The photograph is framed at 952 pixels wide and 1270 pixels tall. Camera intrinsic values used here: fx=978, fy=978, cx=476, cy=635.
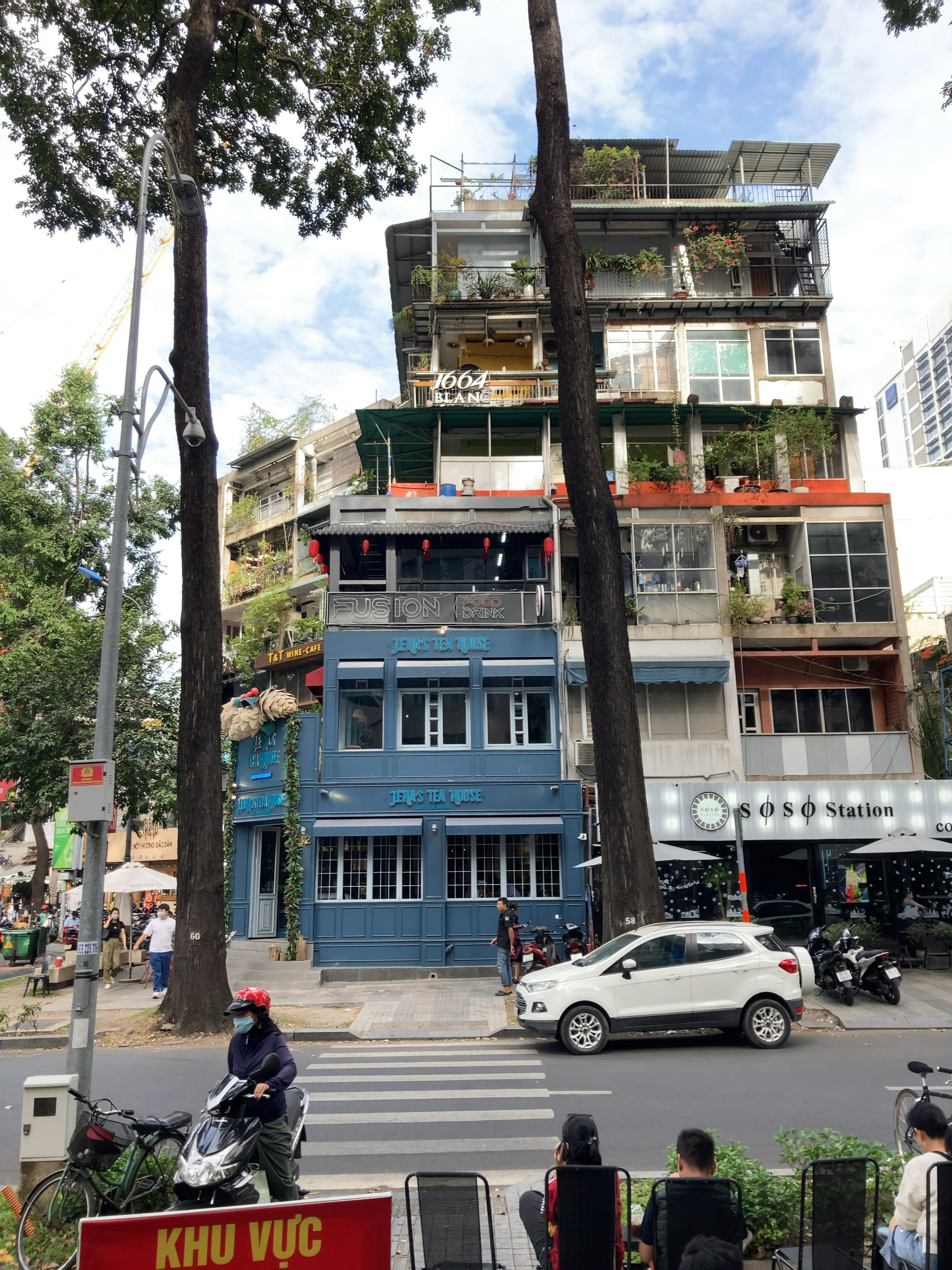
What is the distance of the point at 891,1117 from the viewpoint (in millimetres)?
9031

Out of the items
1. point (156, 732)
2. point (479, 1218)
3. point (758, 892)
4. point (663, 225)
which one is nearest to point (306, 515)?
point (156, 732)

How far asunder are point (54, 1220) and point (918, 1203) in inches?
198

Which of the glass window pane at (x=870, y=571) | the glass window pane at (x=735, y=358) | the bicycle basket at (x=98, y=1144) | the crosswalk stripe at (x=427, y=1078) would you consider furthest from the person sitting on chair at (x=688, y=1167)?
the glass window pane at (x=735, y=358)

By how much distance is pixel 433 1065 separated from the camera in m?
12.6

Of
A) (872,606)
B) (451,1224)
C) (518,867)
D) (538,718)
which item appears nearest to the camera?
(451,1224)

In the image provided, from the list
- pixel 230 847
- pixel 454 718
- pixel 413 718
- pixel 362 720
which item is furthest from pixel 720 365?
pixel 230 847

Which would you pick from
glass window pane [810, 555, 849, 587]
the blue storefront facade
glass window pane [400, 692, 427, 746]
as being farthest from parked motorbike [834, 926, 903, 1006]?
glass window pane [810, 555, 849, 587]

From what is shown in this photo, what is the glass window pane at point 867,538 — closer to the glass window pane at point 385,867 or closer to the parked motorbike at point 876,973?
the parked motorbike at point 876,973

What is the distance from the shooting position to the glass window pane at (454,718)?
24766 millimetres

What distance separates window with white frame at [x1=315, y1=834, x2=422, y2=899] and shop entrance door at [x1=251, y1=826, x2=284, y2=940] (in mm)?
1817

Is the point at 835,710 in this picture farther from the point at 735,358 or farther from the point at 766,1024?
the point at 766,1024

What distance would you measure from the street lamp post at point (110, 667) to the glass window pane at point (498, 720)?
14665mm

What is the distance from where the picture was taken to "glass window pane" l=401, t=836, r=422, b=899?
2350 cm

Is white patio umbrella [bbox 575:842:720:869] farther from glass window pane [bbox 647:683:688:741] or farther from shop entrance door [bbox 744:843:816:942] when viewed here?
glass window pane [bbox 647:683:688:741]
